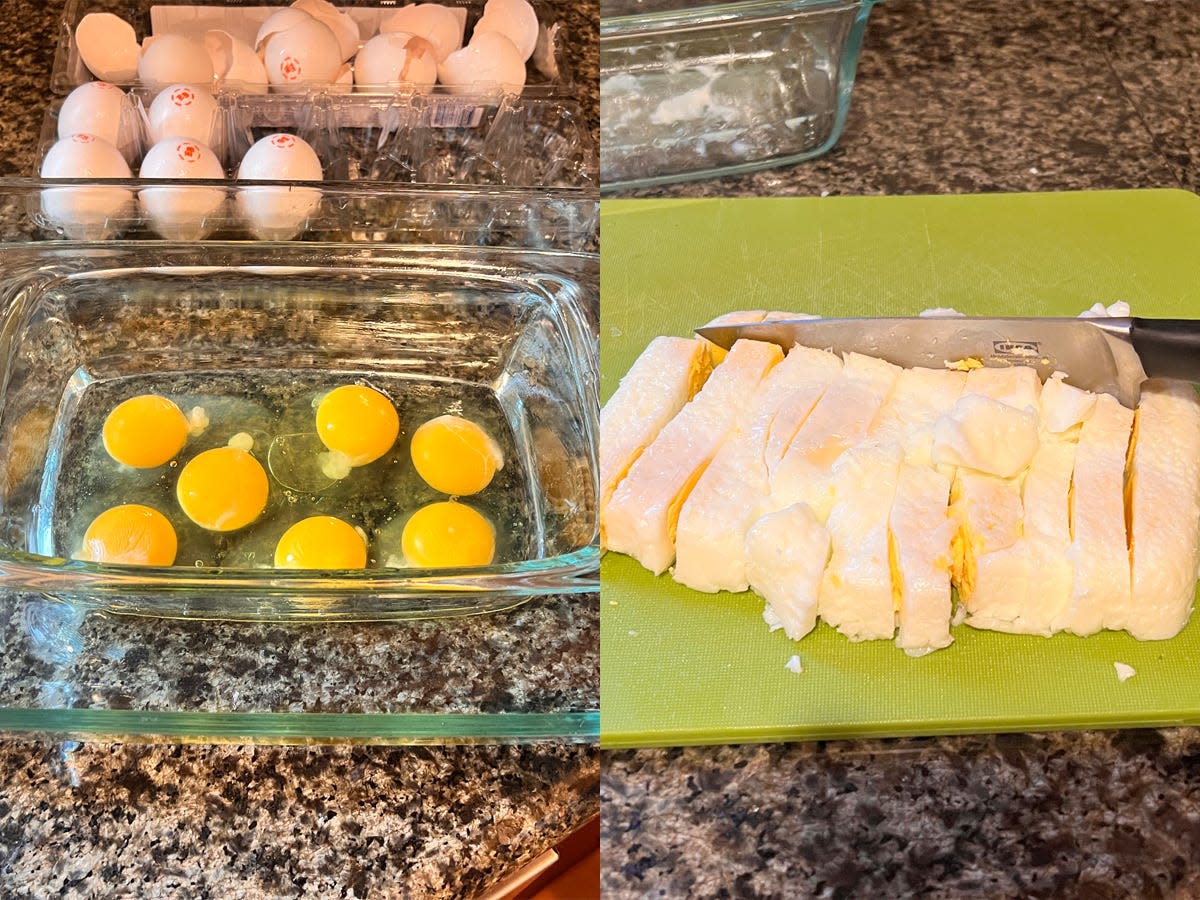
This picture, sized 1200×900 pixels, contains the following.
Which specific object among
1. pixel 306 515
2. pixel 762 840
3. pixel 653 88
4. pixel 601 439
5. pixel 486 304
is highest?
pixel 653 88

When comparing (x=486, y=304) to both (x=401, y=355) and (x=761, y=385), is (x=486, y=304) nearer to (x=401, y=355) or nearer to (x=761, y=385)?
(x=401, y=355)

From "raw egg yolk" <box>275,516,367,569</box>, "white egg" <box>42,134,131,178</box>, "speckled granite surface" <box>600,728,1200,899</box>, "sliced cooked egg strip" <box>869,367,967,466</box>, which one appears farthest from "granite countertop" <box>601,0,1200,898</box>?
"white egg" <box>42,134,131,178</box>

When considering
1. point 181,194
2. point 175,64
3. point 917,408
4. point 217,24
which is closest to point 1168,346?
point 917,408

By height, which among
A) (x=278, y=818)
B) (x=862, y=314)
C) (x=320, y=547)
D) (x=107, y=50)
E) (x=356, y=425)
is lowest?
(x=278, y=818)

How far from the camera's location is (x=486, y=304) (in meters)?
1.55

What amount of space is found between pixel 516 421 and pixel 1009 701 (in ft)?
2.47

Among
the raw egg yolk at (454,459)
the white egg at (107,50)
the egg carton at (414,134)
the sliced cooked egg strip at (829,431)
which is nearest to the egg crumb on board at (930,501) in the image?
the sliced cooked egg strip at (829,431)

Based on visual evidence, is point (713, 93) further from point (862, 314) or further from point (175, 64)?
point (175, 64)

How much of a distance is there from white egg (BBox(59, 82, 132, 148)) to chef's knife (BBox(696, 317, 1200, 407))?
105 cm

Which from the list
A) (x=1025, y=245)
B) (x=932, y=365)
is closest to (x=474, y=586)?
(x=932, y=365)

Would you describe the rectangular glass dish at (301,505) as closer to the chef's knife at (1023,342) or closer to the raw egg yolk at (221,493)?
the raw egg yolk at (221,493)

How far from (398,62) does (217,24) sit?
40 cm

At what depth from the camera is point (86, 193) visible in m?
1.51

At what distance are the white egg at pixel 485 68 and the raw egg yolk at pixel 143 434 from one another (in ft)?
2.51
